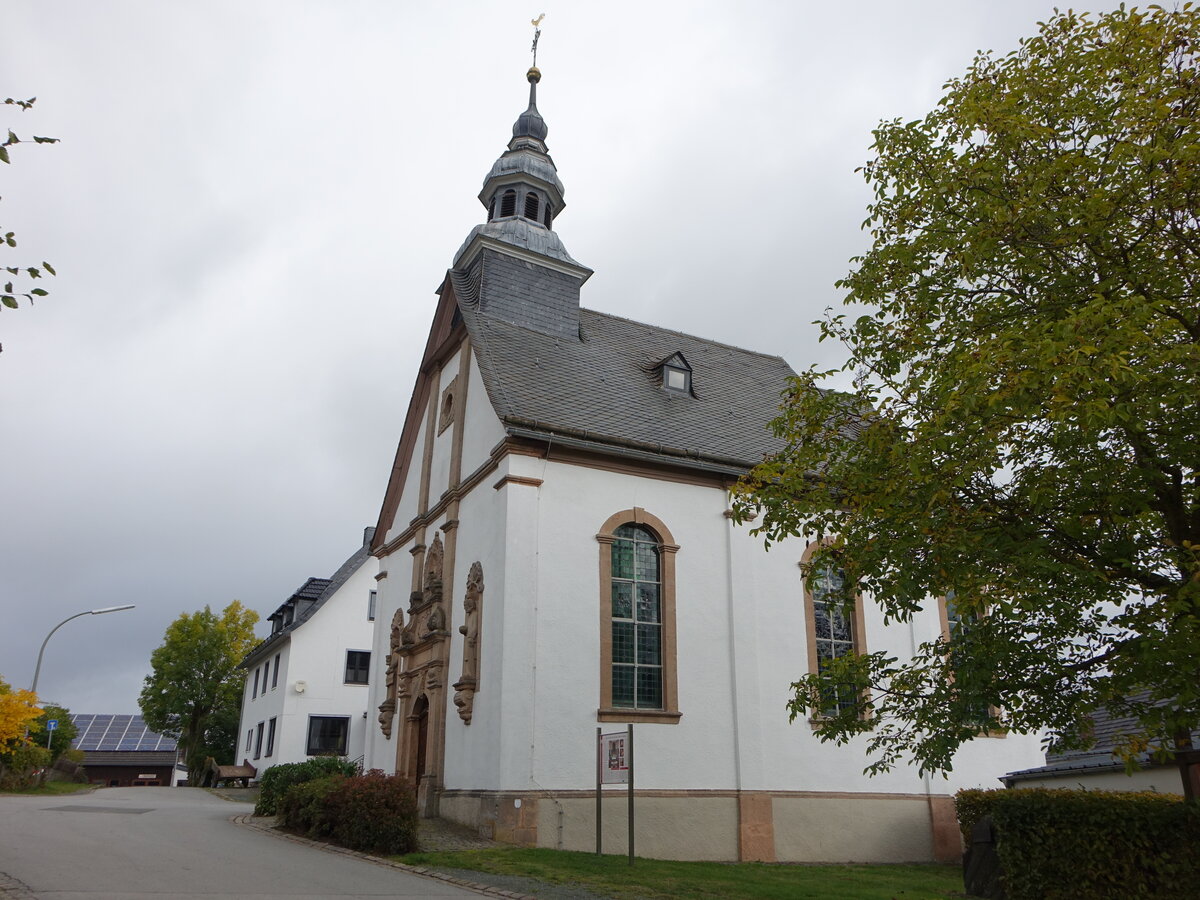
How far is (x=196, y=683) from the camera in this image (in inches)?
1944

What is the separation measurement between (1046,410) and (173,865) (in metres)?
10.2

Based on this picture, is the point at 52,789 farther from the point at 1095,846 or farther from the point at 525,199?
the point at 1095,846

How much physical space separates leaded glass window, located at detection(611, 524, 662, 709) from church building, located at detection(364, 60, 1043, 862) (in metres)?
0.04

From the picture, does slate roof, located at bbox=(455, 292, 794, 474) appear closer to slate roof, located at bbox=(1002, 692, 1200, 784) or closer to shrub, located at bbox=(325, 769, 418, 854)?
shrub, located at bbox=(325, 769, 418, 854)

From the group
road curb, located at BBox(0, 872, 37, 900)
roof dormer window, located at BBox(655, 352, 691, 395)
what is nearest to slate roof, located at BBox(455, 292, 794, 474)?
roof dormer window, located at BBox(655, 352, 691, 395)

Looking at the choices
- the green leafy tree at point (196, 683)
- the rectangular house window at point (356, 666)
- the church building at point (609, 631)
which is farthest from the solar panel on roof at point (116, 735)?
the church building at point (609, 631)

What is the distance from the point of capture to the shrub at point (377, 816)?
13.1 m

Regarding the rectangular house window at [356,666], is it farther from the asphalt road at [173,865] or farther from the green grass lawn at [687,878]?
the green grass lawn at [687,878]

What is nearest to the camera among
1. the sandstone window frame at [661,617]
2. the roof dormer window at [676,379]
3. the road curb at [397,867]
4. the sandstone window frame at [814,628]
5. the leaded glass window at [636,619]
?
the road curb at [397,867]

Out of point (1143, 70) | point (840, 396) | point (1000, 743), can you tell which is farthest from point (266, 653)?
point (1143, 70)

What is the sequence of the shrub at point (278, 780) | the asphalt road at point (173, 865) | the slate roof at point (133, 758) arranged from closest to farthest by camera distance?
the asphalt road at point (173, 865)
the shrub at point (278, 780)
the slate roof at point (133, 758)

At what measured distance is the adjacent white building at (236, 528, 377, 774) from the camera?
3356cm

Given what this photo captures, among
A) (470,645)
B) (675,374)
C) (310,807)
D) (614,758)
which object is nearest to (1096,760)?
(614,758)

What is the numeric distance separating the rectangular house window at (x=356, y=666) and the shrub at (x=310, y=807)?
1870 centimetres
